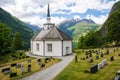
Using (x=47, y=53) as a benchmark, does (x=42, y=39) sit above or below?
above

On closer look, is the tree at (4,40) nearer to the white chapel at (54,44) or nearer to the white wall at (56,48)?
the white chapel at (54,44)

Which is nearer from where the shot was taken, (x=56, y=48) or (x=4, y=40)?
(x=56, y=48)

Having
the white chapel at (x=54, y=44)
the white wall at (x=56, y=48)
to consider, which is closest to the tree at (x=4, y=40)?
the white chapel at (x=54, y=44)

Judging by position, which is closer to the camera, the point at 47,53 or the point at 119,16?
the point at 47,53

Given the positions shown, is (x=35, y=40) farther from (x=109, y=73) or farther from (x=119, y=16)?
(x=109, y=73)

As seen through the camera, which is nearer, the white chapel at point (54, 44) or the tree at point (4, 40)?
the white chapel at point (54, 44)

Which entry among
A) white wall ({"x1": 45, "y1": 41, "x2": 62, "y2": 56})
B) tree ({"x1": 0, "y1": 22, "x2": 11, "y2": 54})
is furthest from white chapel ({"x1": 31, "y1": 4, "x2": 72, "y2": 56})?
tree ({"x1": 0, "y1": 22, "x2": 11, "y2": 54})

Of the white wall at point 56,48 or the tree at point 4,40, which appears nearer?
the white wall at point 56,48

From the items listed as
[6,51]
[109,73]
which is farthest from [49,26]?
[109,73]

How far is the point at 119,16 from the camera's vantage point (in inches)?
2296

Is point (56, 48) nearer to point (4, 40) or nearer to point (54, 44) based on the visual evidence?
point (54, 44)

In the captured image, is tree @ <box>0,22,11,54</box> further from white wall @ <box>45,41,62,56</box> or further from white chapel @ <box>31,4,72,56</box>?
white wall @ <box>45,41,62,56</box>

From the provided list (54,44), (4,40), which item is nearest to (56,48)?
(54,44)

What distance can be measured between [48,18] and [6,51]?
14226mm
